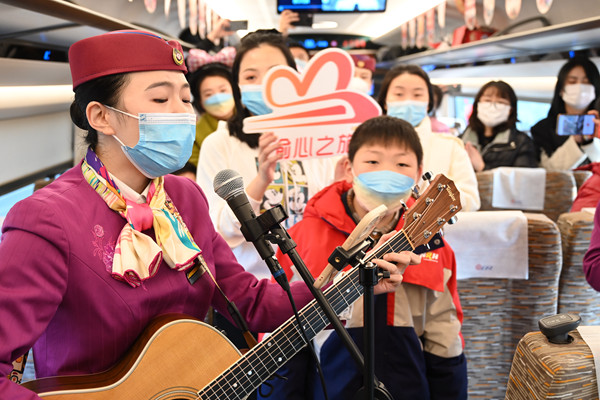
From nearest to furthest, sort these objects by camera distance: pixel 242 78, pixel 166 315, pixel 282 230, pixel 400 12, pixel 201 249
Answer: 1. pixel 282 230
2. pixel 166 315
3. pixel 201 249
4. pixel 242 78
5. pixel 400 12

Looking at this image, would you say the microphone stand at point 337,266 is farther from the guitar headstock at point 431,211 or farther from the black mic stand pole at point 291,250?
the guitar headstock at point 431,211

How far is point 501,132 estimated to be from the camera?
592 centimetres

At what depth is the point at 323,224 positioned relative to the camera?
2.33 metres

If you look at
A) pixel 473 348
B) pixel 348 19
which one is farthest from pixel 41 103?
pixel 348 19

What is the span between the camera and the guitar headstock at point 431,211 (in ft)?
5.89

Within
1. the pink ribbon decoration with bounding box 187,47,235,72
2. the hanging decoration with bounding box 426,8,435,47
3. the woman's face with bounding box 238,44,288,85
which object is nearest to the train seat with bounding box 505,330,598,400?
the woman's face with bounding box 238,44,288,85

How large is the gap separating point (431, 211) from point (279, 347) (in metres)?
0.61

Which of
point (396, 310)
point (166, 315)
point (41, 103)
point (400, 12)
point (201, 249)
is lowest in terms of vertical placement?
point (396, 310)

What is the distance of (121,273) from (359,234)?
0.63 meters

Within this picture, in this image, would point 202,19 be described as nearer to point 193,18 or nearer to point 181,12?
point 193,18

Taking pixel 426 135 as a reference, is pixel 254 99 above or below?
above

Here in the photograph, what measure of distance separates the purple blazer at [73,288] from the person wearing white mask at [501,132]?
4.59 metres

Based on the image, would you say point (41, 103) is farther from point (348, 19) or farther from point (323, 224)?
point (348, 19)

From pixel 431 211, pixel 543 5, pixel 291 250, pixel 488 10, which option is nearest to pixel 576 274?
pixel 431 211
